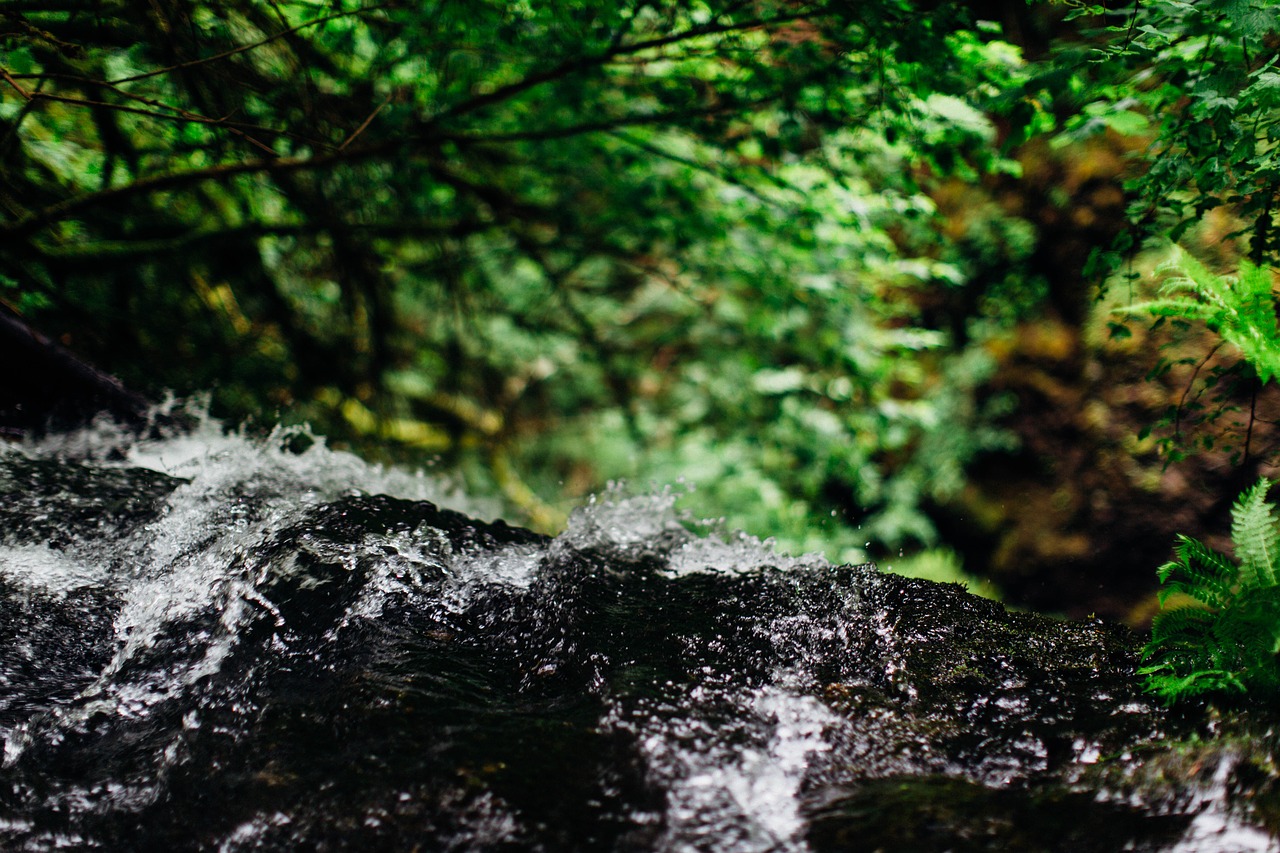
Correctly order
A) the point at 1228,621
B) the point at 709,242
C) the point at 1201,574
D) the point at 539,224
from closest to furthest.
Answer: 1. the point at 1228,621
2. the point at 1201,574
3. the point at 709,242
4. the point at 539,224

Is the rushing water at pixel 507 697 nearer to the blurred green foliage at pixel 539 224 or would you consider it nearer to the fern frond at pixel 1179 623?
the fern frond at pixel 1179 623

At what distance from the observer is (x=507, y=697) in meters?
1.92

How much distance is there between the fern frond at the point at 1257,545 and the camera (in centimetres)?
173

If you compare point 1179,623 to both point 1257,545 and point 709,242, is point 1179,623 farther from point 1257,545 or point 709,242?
point 709,242

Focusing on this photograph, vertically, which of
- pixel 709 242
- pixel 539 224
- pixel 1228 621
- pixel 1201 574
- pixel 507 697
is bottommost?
pixel 507 697

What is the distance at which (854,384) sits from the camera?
5.07m

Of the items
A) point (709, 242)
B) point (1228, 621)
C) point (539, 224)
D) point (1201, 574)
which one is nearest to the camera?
point (1228, 621)

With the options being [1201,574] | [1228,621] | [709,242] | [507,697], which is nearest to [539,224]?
[709,242]

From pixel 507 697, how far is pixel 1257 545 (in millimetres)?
2128

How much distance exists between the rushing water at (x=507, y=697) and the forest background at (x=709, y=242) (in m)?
1.35

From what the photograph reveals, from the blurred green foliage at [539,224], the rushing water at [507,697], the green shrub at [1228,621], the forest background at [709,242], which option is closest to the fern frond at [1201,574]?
the green shrub at [1228,621]

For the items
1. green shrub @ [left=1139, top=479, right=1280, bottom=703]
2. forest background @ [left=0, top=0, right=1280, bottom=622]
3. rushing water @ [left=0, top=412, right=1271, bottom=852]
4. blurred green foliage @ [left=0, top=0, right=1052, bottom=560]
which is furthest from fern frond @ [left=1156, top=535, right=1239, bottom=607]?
blurred green foliage @ [left=0, top=0, right=1052, bottom=560]

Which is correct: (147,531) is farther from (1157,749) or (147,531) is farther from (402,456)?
(1157,749)

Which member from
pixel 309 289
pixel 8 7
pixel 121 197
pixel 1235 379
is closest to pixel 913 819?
pixel 1235 379
